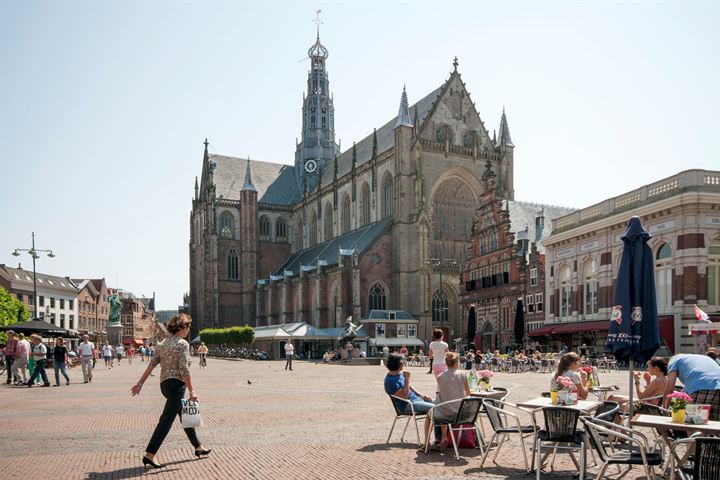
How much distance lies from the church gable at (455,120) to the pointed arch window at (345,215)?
13258mm

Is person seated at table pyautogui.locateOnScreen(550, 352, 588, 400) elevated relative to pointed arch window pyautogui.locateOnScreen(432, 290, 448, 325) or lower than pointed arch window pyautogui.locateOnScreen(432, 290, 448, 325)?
elevated

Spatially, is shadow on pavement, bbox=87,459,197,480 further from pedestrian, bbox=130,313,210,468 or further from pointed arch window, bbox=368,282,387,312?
pointed arch window, bbox=368,282,387,312

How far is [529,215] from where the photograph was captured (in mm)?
53375

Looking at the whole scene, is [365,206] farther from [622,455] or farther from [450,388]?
[622,455]

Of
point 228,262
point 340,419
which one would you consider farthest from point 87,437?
point 228,262

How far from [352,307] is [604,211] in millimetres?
29142

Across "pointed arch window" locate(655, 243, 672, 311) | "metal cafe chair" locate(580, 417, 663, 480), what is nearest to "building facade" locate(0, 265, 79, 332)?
"pointed arch window" locate(655, 243, 672, 311)

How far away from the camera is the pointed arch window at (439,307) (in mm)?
60562

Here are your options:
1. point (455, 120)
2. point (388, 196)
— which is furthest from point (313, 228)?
point (455, 120)

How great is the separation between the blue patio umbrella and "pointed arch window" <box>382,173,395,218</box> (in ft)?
175

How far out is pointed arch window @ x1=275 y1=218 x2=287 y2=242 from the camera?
84438 millimetres

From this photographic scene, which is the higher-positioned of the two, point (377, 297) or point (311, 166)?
point (311, 166)

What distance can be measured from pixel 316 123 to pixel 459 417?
82.8 meters

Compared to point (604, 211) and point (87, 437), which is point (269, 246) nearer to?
point (604, 211)
